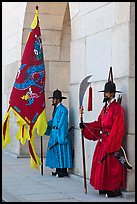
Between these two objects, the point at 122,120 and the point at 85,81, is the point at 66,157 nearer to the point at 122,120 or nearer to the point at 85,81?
the point at 85,81

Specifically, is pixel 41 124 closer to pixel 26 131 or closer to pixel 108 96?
pixel 26 131

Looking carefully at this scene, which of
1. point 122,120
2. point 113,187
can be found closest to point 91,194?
point 113,187

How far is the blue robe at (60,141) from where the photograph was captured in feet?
29.6

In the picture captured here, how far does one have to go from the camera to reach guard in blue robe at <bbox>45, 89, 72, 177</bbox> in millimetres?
9031

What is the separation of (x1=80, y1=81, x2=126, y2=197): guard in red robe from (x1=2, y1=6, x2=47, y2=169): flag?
2022 millimetres

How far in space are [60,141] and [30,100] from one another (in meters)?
0.98

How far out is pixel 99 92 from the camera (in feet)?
27.1

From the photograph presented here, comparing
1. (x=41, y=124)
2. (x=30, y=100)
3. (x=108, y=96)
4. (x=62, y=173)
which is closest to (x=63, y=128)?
(x=41, y=124)

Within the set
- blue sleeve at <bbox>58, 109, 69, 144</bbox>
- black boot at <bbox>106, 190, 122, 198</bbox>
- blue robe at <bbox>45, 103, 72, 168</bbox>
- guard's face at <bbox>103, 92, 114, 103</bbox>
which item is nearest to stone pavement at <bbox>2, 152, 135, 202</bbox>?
black boot at <bbox>106, 190, 122, 198</bbox>

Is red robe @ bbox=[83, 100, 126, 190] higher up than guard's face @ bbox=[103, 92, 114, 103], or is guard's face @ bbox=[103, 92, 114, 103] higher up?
guard's face @ bbox=[103, 92, 114, 103]

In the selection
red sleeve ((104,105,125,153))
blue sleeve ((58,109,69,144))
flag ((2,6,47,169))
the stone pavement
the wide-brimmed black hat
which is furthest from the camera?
flag ((2,6,47,169))

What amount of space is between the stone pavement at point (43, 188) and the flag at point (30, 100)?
0.46 metres

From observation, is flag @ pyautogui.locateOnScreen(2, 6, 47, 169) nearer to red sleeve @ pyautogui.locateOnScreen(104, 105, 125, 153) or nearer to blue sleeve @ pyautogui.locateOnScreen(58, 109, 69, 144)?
blue sleeve @ pyautogui.locateOnScreen(58, 109, 69, 144)

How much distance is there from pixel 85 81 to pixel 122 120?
1507 mm
